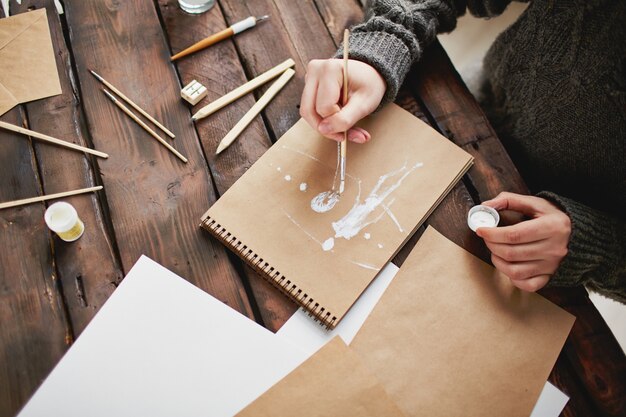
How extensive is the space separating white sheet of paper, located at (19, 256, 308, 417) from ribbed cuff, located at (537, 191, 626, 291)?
47cm

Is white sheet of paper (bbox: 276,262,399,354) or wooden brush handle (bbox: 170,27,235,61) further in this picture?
wooden brush handle (bbox: 170,27,235,61)

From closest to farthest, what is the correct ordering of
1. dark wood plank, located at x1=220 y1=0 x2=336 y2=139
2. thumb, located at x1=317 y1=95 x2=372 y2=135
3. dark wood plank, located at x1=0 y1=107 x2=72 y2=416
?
1. dark wood plank, located at x1=0 y1=107 x2=72 y2=416
2. thumb, located at x1=317 y1=95 x2=372 y2=135
3. dark wood plank, located at x1=220 y1=0 x2=336 y2=139

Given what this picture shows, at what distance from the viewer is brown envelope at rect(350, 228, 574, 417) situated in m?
0.65

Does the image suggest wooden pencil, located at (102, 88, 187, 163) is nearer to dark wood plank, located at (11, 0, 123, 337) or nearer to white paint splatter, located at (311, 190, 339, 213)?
dark wood plank, located at (11, 0, 123, 337)

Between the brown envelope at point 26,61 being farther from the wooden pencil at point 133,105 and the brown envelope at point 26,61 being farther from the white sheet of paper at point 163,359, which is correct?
the white sheet of paper at point 163,359

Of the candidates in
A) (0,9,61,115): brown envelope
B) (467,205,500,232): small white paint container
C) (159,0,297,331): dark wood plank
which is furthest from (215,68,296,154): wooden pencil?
(467,205,500,232): small white paint container

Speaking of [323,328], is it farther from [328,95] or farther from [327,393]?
[328,95]

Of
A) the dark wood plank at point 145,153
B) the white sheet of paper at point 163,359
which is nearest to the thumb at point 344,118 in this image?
the dark wood plank at point 145,153

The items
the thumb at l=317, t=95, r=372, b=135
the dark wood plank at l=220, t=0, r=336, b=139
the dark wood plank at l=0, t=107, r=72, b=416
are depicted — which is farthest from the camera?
the dark wood plank at l=220, t=0, r=336, b=139

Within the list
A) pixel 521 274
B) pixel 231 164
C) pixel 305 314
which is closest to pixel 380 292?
pixel 305 314

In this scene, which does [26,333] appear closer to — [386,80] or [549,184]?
[386,80]

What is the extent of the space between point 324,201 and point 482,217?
11.1 inches

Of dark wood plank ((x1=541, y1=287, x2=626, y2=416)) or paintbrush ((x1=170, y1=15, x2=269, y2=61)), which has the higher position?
paintbrush ((x1=170, y1=15, x2=269, y2=61))

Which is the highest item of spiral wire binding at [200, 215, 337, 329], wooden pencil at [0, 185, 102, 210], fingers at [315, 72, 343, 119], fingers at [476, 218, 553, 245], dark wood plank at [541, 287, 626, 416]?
fingers at [315, 72, 343, 119]
